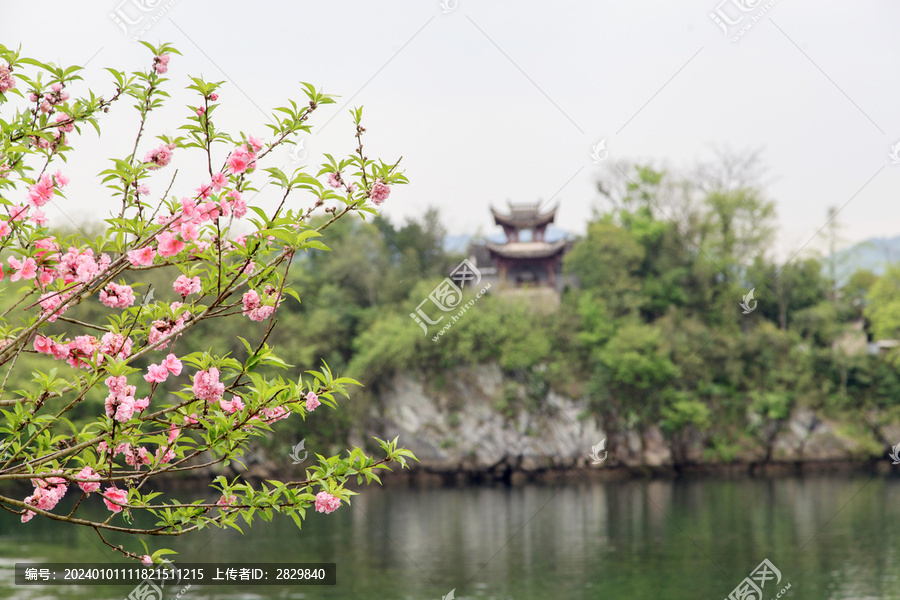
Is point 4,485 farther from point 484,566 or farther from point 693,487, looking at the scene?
point 693,487

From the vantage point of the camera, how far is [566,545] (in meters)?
17.6

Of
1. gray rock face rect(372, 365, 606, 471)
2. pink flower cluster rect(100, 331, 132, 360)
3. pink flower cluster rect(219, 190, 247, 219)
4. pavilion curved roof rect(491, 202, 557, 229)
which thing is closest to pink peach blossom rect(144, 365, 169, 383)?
pink flower cluster rect(100, 331, 132, 360)

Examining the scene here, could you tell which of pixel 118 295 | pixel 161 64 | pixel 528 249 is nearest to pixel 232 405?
pixel 118 295

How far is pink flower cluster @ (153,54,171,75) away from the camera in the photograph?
3.49 metres

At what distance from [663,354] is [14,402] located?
30202 mm

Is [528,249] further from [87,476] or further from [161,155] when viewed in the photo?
[87,476]

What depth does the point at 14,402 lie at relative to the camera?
303 centimetres

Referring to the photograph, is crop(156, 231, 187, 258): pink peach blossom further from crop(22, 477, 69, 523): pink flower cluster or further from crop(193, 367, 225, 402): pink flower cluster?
crop(22, 477, 69, 523): pink flower cluster

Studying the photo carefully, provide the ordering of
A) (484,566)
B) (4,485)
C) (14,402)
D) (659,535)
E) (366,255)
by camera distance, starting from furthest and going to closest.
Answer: (366,255)
(4,485)
(659,535)
(484,566)
(14,402)

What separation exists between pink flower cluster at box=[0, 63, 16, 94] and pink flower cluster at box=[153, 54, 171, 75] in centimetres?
56

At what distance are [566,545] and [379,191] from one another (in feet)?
51.4

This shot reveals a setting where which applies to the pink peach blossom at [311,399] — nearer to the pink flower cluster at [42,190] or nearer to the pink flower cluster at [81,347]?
the pink flower cluster at [81,347]

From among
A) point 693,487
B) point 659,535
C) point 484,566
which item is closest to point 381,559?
point 484,566

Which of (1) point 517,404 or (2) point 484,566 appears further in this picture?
(1) point 517,404
